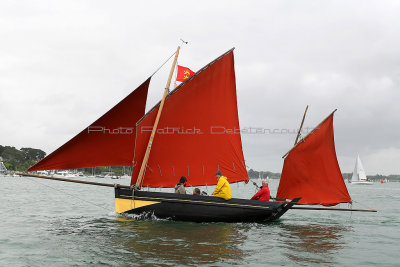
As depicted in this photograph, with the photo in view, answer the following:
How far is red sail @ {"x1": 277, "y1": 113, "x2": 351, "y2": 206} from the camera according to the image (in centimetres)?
2177

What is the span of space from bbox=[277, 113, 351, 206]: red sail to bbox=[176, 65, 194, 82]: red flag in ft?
23.4

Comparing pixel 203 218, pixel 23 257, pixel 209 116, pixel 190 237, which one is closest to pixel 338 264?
pixel 190 237

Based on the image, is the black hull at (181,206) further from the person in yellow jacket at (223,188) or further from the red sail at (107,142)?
the red sail at (107,142)

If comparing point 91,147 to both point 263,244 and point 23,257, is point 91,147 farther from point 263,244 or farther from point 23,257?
point 263,244

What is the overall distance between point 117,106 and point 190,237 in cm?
772

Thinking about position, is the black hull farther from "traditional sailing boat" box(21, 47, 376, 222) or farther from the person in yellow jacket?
the person in yellow jacket

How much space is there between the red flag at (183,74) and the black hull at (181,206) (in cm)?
638

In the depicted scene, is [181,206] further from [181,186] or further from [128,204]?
[128,204]

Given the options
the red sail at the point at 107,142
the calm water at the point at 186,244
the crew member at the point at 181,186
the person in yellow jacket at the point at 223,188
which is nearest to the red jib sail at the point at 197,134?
the red sail at the point at 107,142

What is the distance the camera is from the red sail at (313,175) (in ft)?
71.4

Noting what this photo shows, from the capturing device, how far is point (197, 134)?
21188mm

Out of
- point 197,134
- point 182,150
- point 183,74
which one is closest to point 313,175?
point 197,134

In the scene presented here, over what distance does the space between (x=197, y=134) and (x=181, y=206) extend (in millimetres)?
4228

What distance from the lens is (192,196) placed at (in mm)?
18859
